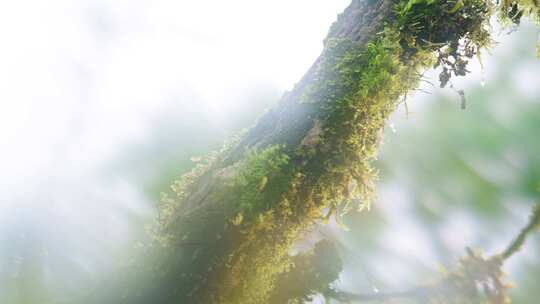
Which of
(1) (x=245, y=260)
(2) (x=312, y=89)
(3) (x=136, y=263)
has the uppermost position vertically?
(2) (x=312, y=89)

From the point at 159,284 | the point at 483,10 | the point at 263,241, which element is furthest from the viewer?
the point at 483,10

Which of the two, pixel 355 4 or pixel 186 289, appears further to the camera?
pixel 355 4

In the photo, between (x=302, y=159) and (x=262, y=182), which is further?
(x=302, y=159)

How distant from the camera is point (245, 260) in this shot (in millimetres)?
1970

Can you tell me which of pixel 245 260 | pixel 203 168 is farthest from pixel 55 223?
pixel 245 260

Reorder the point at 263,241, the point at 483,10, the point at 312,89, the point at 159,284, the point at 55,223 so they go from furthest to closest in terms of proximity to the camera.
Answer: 1. the point at 55,223
2. the point at 483,10
3. the point at 312,89
4. the point at 263,241
5. the point at 159,284

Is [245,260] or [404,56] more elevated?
[404,56]

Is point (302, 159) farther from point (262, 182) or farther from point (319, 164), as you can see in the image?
point (262, 182)

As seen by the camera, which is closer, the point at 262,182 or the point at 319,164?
the point at 262,182

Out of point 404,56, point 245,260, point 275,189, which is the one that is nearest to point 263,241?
point 245,260

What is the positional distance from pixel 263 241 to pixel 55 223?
478cm

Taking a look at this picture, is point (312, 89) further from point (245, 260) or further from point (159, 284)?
point (159, 284)

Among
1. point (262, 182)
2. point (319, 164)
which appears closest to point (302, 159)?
point (319, 164)

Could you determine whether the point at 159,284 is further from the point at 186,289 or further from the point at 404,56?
the point at 404,56
